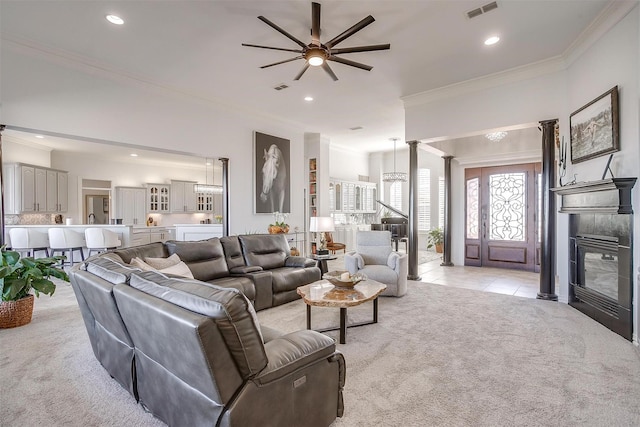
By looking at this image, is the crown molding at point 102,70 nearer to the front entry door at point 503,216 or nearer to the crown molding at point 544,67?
the crown molding at point 544,67

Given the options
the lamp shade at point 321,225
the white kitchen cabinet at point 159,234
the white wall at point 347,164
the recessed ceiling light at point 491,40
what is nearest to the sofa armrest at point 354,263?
the lamp shade at point 321,225

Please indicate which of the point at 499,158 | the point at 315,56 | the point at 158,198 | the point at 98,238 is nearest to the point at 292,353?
the point at 315,56

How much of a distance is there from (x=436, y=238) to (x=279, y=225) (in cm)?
494

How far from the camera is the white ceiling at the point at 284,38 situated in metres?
3.17

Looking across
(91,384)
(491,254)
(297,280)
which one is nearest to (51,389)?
(91,384)

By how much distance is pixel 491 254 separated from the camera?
705 cm

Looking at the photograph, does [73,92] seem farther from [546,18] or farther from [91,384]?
[546,18]

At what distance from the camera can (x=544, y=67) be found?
14.5ft

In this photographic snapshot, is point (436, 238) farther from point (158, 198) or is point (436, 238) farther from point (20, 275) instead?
point (158, 198)

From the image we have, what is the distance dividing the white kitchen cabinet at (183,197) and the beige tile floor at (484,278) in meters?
6.18

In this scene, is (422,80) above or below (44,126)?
above

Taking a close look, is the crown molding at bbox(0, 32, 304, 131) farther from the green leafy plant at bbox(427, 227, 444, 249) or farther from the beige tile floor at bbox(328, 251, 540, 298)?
the green leafy plant at bbox(427, 227, 444, 249)

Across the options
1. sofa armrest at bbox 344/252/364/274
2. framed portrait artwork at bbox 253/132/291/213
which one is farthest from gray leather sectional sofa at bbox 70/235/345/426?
framed portrait artwork at bbox 253/132/291/213

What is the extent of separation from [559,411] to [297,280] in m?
3.08
